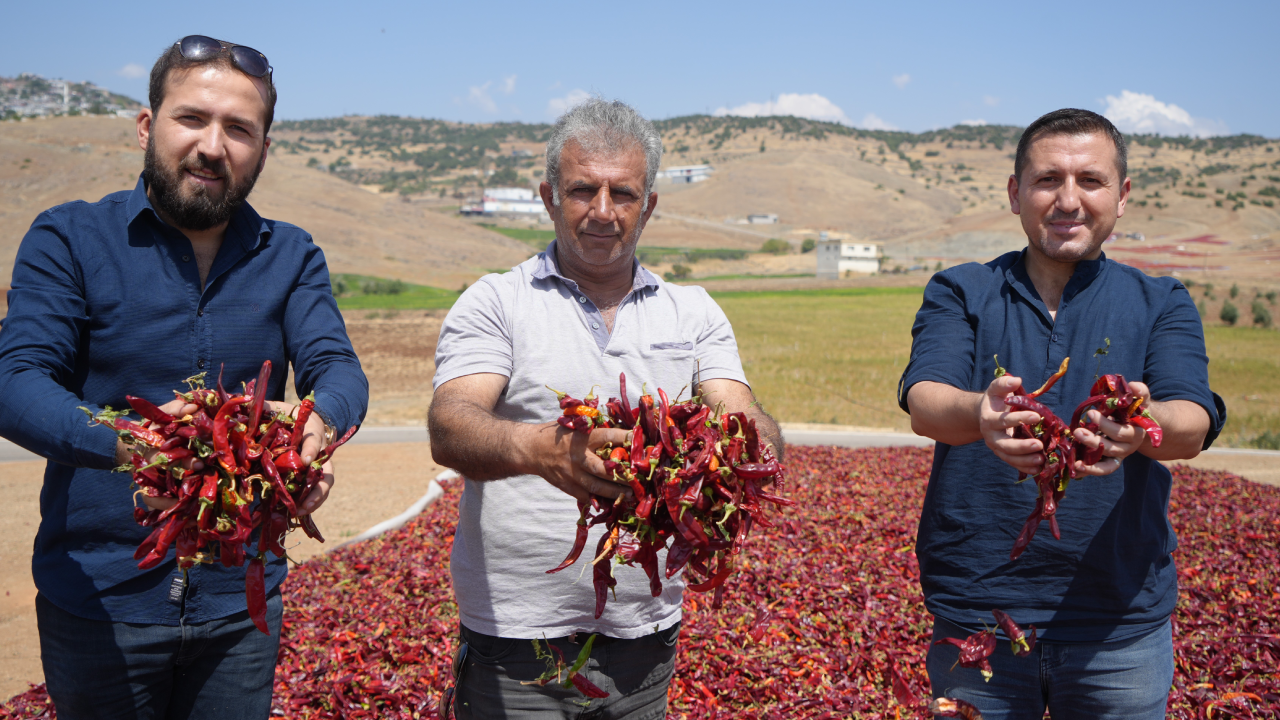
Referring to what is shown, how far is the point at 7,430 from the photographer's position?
257 cm

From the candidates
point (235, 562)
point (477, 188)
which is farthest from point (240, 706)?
point (477, 188)

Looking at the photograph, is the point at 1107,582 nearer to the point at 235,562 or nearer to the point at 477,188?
the point at 235,562

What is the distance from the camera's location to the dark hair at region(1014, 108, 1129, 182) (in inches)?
129

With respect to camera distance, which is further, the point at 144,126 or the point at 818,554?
the point at 818,554

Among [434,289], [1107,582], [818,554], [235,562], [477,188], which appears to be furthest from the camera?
[477,188]

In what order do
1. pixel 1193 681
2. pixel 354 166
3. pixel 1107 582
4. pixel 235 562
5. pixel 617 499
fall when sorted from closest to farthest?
pixel 617 499 → pixel 235 562 → pixel 1107 582 → pixel 1193 681 → pixel 354 166

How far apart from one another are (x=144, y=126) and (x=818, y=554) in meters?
7.06

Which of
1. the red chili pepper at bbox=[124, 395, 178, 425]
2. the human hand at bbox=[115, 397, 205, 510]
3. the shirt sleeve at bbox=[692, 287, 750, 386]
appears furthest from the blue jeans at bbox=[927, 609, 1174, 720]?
the red chili pepper at bbox=[124, 395, 178, 425]

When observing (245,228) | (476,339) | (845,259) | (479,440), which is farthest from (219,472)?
(845,259)

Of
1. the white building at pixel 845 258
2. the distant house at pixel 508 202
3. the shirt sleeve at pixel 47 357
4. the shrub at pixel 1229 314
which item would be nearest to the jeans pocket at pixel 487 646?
the shirt sleeve at pixel 47 357

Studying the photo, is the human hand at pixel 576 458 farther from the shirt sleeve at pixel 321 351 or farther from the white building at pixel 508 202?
the white building at pixel 508 202

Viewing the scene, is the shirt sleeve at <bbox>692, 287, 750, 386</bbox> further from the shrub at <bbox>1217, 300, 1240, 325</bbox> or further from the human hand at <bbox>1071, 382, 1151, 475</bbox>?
the shrub at <bbox>1217, 300, 1240, 325</bbox>

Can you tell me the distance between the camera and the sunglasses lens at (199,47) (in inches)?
122

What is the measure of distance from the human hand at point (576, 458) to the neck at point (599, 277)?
101 cm
